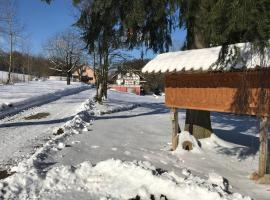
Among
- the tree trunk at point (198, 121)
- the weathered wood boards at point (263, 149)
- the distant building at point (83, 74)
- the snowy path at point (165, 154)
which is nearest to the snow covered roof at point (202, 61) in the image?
the weathered wood boards at point (263, 149)

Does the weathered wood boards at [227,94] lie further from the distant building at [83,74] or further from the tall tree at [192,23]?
the distant building at [83,74]

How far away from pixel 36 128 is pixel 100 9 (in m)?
4.83

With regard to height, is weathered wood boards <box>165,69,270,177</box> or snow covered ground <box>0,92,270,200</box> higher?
weathered wood boards <box>165,69,270,177</box>

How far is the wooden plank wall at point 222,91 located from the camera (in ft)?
29.5

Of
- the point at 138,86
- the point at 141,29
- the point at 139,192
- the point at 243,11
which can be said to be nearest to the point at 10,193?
the point at 139,192

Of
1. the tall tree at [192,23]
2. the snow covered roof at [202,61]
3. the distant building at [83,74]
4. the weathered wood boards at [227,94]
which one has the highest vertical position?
the tall tree at [192,23]

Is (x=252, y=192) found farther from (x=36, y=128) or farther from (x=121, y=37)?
(x=36, y=128)

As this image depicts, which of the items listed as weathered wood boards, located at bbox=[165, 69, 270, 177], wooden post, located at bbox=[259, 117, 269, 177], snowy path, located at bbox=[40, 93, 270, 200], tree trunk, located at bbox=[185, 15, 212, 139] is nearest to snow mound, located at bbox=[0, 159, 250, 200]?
snowy path, located at bbox=[40, 93, 270, 200]

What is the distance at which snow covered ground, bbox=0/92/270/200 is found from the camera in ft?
23.4

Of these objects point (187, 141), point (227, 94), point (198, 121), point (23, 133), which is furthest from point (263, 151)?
point (23, 133)

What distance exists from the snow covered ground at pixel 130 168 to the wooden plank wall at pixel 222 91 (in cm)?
133

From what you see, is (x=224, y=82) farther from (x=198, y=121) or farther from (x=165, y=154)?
(x=198, y=121)

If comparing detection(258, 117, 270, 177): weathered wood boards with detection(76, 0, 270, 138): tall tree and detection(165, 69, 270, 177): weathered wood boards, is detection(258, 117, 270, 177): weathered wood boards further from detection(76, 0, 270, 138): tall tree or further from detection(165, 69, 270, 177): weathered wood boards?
detection(76, 0, 270, 138): tall tree

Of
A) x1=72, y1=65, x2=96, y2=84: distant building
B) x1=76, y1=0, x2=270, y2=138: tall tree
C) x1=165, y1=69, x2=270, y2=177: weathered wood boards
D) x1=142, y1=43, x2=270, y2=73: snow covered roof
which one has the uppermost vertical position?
x1=76, y1=0, x2=270, y2=138: tall tree
